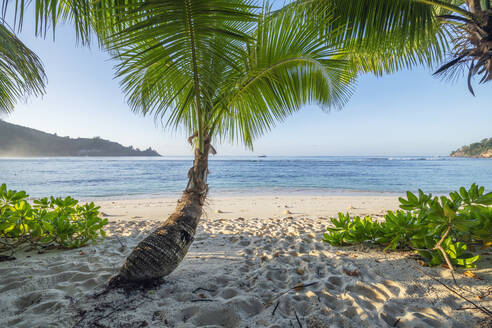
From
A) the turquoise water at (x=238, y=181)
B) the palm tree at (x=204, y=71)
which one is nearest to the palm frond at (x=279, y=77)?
the palm tree at (x=204, y=71)

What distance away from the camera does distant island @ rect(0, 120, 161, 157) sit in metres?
53.7

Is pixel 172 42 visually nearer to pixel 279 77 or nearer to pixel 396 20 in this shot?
pixel 279 77

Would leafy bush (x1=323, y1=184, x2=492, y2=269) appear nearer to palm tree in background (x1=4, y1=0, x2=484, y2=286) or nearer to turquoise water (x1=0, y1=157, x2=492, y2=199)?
palm tree in background (x1=4, y1=0, x2=484, y2=286)

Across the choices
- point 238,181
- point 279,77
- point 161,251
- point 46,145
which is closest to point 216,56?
point 279,77

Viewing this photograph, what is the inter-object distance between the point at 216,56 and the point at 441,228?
8.20ft

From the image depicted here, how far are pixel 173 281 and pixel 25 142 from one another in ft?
266

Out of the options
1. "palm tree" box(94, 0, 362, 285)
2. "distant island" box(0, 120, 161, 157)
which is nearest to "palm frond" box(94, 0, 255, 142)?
"palm tree" box(94, 0, 362, 285)

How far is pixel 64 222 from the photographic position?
2414 mm

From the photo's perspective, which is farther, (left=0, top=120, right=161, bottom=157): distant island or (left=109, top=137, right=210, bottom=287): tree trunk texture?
(left=0, top=120, right=161, bottom=157): distant island

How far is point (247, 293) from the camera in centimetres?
165

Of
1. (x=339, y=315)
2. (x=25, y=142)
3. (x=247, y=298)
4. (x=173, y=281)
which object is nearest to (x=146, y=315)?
(x=173, y=281)

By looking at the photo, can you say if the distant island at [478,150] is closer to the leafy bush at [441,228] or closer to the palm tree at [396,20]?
the palm tree at [396,20]

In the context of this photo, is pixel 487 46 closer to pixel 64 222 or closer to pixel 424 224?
pixel 424 224

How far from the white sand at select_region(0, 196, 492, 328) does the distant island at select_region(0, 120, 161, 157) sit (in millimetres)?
70156
